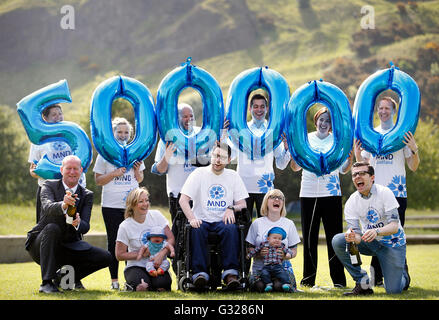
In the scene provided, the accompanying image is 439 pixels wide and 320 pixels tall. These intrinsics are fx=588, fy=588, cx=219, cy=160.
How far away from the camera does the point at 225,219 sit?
521cm

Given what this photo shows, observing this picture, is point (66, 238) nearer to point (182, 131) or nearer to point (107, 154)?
point (107, 154)

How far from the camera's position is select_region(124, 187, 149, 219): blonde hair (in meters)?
5.38

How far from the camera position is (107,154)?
560 centimetres

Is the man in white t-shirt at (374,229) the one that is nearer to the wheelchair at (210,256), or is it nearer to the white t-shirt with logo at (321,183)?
the white t-shirt with logo at (321,183)

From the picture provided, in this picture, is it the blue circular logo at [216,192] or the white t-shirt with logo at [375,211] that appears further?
the blue circular logo at [216,192]

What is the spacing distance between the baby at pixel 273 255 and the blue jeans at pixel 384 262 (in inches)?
18.1

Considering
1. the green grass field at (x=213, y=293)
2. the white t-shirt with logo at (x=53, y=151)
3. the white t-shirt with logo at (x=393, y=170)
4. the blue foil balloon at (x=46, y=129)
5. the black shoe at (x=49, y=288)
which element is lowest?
the green grass field at (x=213, y=293)

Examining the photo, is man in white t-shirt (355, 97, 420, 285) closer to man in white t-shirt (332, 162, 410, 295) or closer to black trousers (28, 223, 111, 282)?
man in white t-shirt (332, 162, 410, 295)

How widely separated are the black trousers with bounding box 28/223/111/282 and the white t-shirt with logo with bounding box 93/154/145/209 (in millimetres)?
587

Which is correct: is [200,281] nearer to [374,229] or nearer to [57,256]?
[57,256]

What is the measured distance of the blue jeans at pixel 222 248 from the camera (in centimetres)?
504

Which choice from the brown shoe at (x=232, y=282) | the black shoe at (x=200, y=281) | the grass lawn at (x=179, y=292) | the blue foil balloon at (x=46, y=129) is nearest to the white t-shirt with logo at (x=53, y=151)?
the blue foil balloon at (x=46, y=129)

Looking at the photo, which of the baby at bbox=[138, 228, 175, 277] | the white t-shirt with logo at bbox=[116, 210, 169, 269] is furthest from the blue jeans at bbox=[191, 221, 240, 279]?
the white t-shirt with logo at bbox=[116, 210, 169, 269]

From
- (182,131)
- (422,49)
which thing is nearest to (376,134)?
(182,131)
